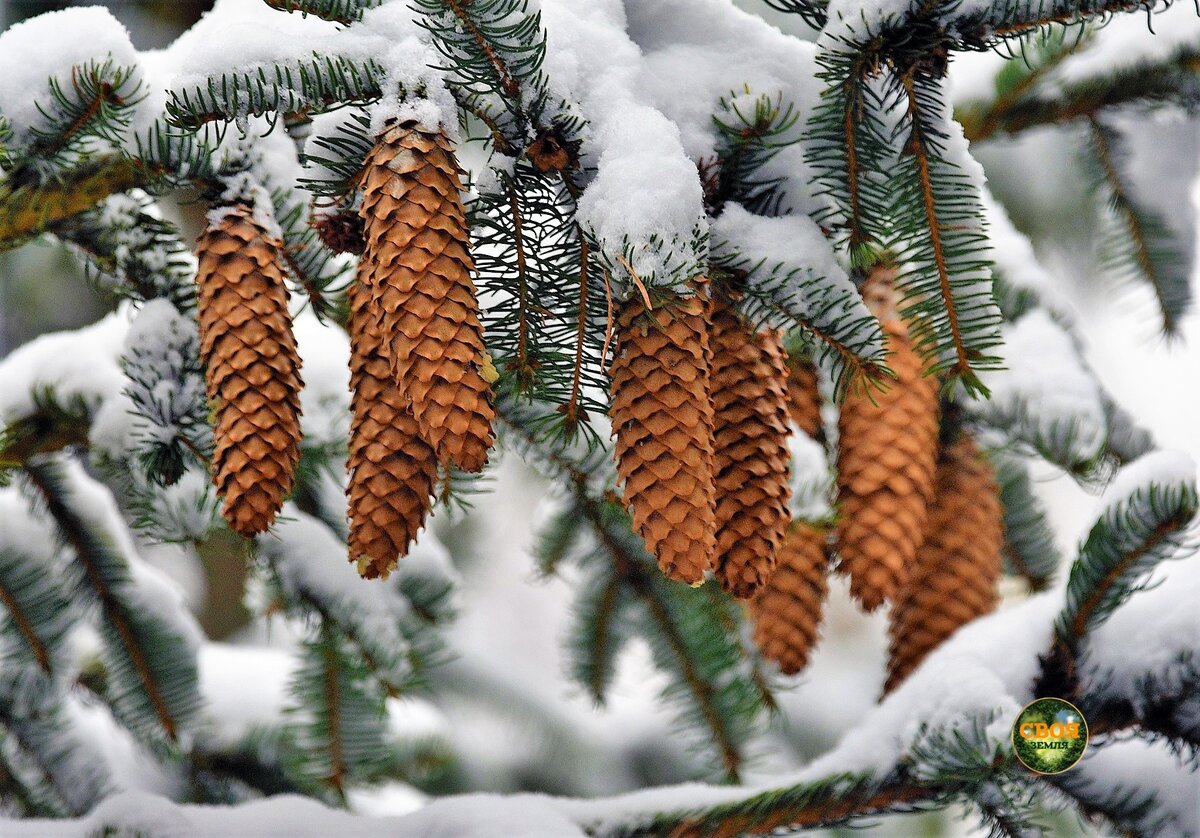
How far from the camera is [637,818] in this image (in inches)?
44.4

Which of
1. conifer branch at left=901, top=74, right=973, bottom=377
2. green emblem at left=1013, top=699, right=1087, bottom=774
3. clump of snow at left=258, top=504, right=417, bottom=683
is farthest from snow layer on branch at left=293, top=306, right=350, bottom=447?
green emblem at left=1013, top=699, right=1087, bottom=774

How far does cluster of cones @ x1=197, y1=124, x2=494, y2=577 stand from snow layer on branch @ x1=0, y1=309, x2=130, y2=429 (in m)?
0.43

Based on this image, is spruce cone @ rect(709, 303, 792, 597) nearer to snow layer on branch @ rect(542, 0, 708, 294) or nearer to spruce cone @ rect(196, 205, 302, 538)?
snow layer on branch @ rect(542, 0, 708, 294)

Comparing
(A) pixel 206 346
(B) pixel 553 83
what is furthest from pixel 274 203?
(B) pixel 553 83

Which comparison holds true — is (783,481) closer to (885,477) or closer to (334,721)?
(885,477)

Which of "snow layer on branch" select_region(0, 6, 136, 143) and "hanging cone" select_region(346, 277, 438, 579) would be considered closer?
"hanging cone" select_region(346, 277, 438, 579)

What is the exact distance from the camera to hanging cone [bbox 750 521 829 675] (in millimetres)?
1192

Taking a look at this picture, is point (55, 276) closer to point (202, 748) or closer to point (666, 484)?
point (202, 748)

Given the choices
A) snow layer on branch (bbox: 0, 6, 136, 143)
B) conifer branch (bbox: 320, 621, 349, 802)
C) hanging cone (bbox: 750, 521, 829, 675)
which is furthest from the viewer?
conifer branch (bbox: 320, 621, 349, 802)

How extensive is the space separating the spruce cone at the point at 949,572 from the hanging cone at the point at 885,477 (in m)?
0.23

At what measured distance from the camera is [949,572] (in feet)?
4.45

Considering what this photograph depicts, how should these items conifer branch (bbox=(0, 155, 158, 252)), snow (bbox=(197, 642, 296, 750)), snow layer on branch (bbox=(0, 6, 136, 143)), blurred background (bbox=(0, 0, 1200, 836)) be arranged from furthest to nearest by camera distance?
blurred background (bbox=(0, 0, 1200, 836)) < snow (bbox=(197, 642, 296, 750)) < conifer branch (bbox=(0, 155, 158, 252)) < snow layer on branch (bbox=(0, 6, 136, 143))

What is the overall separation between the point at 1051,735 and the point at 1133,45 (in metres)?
0.93

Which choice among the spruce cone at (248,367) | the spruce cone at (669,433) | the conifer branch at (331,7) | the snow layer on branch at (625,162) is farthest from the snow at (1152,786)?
the conifer branch at (331,7)
